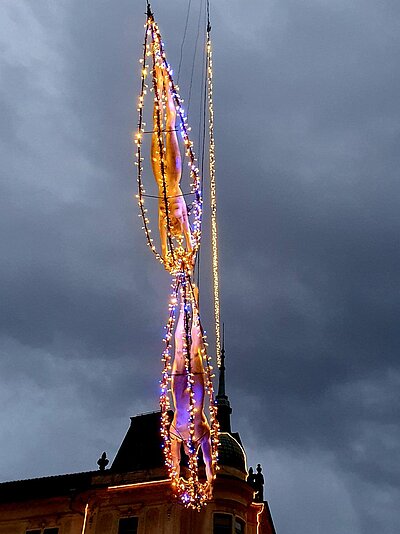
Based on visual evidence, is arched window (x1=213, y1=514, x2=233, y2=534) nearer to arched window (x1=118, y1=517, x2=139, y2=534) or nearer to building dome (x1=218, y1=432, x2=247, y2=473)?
building dome (x1=218, y1=432, x2=247, y2=473)

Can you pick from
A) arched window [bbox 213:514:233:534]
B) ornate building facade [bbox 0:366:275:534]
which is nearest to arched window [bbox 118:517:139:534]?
ornate building facade [bbox 0:366:275:534]

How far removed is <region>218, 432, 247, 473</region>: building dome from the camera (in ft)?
132

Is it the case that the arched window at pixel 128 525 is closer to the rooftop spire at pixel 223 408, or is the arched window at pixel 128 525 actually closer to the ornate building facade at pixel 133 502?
the ornate building facade at pixel 133 502

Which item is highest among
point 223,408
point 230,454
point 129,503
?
point 223,408

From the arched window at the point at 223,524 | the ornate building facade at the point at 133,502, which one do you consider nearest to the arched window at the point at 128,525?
the ornate building facade at the point at 133,502

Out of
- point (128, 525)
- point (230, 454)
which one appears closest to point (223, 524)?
point (230, 454)

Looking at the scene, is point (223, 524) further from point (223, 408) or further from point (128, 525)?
point (223, 408)

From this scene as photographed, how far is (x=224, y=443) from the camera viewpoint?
4116 cm

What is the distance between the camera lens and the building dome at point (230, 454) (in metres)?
40.2

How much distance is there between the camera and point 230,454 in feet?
133

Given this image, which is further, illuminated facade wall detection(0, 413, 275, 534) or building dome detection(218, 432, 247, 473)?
building dome detection(218, 432, 247, 473)

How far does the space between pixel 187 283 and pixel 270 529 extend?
26.1 meters

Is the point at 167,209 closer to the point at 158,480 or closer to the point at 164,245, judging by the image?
the point at 164,245

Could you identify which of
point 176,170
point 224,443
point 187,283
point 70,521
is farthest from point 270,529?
point 176,170
